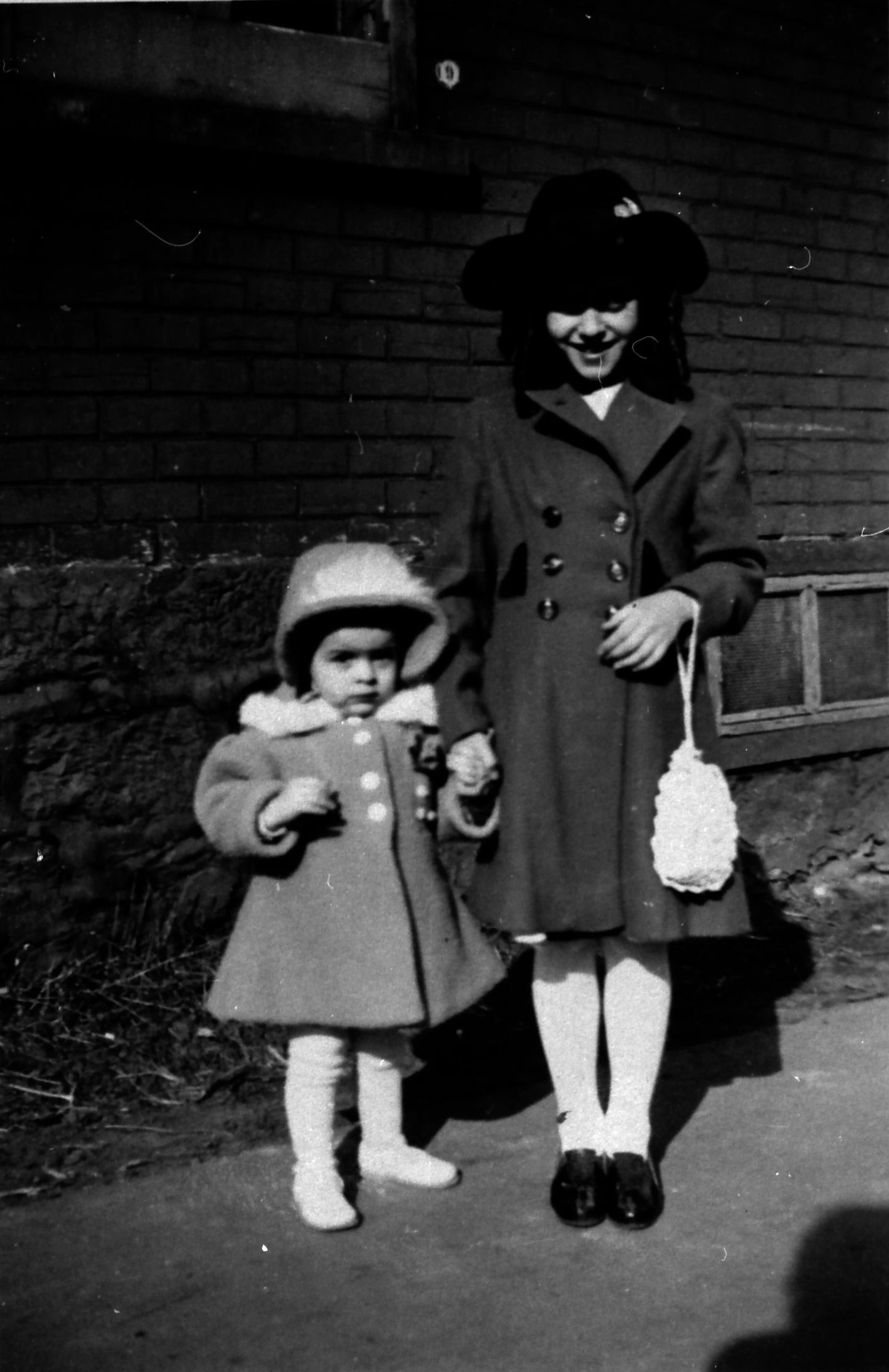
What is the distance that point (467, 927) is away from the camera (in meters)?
Answer: 3.00

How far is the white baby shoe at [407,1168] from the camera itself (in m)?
2.98

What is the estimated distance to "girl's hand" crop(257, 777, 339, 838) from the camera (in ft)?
8.93

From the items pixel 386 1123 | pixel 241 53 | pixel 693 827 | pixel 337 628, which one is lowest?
pixel 386 1123

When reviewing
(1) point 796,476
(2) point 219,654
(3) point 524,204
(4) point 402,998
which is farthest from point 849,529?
(4) point 402,998

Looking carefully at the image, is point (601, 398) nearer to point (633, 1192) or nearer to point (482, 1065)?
point (633, 1192)

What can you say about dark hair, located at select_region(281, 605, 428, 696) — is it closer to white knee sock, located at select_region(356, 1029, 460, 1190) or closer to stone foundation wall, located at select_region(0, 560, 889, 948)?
white knee sock, located at select_region(356, 1029, 460, 1190)

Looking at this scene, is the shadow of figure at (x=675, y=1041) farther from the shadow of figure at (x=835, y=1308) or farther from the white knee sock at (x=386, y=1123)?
the shadow of figure at (x=835, y=1308)

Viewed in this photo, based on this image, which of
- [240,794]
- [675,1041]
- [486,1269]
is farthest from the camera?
[675,1041]

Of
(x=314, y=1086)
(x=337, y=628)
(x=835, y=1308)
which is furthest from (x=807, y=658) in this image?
(x=835, y=1308)

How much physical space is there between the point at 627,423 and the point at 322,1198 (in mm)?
1583

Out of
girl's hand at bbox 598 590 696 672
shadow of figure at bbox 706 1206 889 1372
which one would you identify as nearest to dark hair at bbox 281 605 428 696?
girl's hand at bbox 598 590 696 672

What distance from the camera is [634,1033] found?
9.62 ft

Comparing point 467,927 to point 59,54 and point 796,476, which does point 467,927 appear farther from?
point 796,476

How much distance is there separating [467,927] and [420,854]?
19cm
